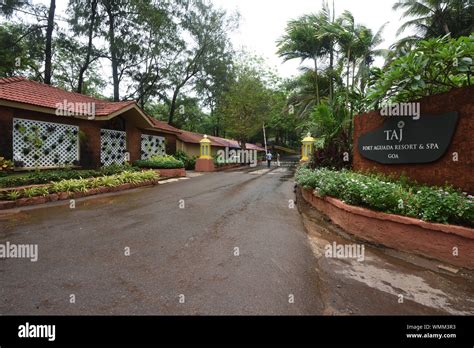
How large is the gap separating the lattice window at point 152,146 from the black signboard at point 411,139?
13401mm

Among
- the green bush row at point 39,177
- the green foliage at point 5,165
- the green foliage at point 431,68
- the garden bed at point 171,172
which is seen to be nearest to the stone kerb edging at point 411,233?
the green foliage at point 431,68

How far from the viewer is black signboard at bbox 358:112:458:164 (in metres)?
5.03

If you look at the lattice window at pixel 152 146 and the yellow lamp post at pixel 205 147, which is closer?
the lattice window at pixel 152 146

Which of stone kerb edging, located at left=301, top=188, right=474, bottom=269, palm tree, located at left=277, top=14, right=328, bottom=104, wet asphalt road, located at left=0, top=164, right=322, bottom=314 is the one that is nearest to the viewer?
wet asphalt road, located at left=0, top=164, right=322, bottom=314

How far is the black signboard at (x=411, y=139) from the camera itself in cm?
503

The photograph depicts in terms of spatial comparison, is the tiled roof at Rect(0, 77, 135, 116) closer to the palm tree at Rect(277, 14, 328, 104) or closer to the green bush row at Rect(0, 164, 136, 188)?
the green bush row at Rect(0, 164, 136, 188)

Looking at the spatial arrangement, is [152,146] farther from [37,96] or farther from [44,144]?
[37,96]

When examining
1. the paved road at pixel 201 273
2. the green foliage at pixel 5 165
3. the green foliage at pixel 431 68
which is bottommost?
the paved road at pixel 201 273

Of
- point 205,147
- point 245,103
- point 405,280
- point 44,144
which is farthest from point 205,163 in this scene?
point 405,280

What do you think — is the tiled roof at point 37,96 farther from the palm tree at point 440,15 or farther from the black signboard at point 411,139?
the palm tree at point 440,15

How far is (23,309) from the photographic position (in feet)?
7.86

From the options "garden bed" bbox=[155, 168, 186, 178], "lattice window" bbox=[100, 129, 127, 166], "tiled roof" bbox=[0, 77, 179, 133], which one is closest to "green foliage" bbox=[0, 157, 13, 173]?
"tiled roof" bbox=[0, 77, 179, 133]

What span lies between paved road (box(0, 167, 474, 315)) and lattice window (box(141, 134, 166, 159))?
1103 cm
